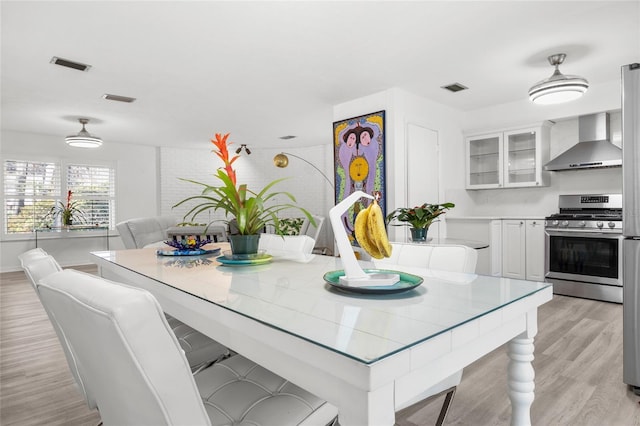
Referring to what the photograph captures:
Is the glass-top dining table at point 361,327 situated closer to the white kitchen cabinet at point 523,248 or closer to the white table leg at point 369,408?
the white table leg at point 369,408

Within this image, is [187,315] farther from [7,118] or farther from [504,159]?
[7,118]

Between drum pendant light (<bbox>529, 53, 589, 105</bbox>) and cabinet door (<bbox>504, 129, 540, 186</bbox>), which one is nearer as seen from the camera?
drum pendant light (<bbox>529, 53, 589, 105</bbox>)

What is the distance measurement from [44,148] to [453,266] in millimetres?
7508

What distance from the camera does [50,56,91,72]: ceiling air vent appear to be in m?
3.38

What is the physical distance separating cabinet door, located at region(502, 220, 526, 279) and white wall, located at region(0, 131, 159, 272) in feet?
21.5

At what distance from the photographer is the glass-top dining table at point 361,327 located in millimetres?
654

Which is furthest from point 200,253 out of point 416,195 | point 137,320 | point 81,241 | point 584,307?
point 81,241

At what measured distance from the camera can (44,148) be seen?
21.5 feet

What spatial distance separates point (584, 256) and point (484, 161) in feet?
5.66

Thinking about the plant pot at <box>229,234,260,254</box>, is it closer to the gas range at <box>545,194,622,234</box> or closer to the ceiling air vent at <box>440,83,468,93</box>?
the ceiling air vent at <box>440,83,468,93</box>

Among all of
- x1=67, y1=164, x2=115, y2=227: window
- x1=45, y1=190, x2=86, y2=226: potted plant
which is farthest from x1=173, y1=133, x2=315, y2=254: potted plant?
x1=67, y1=164, x2=115, y2=227: window

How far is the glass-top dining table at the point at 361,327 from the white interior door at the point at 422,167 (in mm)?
3074

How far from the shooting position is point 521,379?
3.84 feet

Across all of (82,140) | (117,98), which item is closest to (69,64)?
(117,98)
